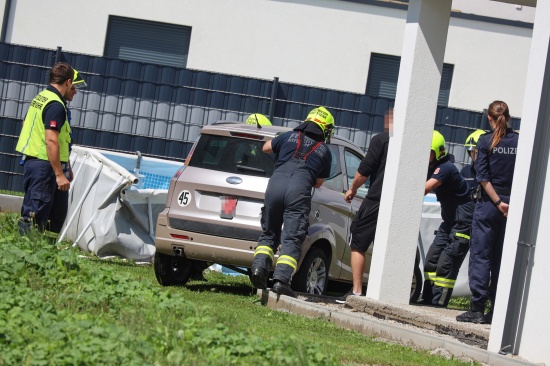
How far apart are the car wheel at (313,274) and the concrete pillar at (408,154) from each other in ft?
3.37

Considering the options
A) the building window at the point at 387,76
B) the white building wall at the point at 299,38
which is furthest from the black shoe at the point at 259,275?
the building window at the point at 387,76

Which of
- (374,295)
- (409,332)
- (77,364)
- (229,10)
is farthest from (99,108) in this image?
(77,364)

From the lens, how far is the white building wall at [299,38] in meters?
26.9

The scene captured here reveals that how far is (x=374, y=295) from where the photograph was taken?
10.7m

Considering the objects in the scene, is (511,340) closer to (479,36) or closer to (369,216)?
(369,216)

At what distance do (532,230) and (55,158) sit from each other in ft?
15.3

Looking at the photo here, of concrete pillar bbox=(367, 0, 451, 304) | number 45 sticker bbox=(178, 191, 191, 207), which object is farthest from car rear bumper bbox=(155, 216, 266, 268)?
concrete pillar bbox=(367, 0, 451, 304)

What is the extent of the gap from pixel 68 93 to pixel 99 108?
30.0 feet

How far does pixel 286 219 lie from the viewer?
10.9 meters

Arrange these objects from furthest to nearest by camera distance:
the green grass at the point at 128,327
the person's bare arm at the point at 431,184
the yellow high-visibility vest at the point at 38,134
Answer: the person's bare arm at the point at 431,184, the yellow high-visibility vest at the point at 38,134, the green grass at the point at 128,327

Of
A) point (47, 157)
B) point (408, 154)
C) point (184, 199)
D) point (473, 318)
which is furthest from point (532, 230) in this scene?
point (47, 157)

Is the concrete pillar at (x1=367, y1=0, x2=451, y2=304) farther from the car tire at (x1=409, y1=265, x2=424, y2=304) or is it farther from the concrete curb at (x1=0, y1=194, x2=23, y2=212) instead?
the concrete curb at (x1=0, y1=194, x2=23, y2=212)

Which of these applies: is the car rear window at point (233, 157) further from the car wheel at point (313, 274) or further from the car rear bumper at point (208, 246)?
the car wheel at point (313, 274)

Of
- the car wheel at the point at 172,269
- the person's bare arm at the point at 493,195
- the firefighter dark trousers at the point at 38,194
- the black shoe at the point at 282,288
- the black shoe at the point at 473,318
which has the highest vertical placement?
the person's bare arm at the point at 493,195
